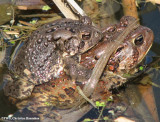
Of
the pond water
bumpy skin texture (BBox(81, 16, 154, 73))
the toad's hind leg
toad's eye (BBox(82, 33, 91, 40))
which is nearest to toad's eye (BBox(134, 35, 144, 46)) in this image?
bumpy skin texture (BBox(81, 16, 154, 73))

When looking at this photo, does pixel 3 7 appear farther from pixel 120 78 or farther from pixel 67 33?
Result: pixel 120 78

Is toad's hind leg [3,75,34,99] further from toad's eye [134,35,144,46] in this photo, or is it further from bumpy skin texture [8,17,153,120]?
toad's eye [134,35,144,46]

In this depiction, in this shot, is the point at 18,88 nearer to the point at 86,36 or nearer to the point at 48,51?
the point at 48,51

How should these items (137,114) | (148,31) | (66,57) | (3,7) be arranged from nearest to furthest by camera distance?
(137,114) → (148,31) → (66,57) → (3,7)

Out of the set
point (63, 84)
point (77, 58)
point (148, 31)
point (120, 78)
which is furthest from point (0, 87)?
point (148, 31)

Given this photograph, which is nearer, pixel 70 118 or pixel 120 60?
pixel 70 118

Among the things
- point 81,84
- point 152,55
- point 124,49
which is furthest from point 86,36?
point 152,55
